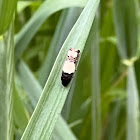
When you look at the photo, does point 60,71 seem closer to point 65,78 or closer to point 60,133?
point 65,78

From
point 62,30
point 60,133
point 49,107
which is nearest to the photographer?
point 49,107

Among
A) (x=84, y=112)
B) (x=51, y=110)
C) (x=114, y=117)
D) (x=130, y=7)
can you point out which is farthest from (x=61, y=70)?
(x=114, y=117)

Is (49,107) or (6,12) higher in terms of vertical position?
(6,12)

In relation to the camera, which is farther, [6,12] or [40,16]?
[40,16]

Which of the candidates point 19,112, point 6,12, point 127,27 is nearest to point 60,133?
point 19,112

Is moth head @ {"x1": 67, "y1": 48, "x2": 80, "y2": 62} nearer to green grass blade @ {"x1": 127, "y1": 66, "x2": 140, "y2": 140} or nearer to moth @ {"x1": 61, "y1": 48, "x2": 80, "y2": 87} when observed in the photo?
moth @ {"x1": 61, "y1": 48, "x2": 80, "y2": 87}

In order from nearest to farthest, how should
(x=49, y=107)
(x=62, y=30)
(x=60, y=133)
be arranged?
1. (x=49, y=107)
2. (x=60, y=133)
3. (x=62, y=30)
